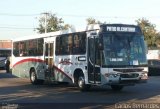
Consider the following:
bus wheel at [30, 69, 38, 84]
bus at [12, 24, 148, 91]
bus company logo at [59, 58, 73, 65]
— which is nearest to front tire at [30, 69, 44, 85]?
bus wheel at [30, 69, 38, 84]

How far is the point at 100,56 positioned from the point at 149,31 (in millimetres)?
52762

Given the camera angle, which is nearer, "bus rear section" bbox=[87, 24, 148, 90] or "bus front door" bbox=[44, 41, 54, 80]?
"bus rear section" bbox=[87, 24, 148, 90]

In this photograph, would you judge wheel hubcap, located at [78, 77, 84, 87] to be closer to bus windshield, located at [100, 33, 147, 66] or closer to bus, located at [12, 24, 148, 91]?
bus, located at [12, 24, 148, 91]

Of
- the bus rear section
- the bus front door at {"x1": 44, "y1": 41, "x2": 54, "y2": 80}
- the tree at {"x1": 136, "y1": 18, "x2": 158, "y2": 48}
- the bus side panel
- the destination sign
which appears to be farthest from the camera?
the tree at {"x1": 136, "y1": 18, "x2": 158, "y2": 48}

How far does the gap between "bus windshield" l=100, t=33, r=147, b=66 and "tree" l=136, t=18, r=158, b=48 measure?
50.2 m

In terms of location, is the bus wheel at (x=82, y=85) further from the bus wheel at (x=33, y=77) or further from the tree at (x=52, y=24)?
the tree at (x=52, y=24)

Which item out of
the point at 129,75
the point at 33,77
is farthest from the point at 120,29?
the point at 33,77

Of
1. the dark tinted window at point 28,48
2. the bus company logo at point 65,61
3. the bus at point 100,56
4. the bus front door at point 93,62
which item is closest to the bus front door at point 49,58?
the bus at point 100,56

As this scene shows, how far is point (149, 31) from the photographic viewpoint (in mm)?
72562

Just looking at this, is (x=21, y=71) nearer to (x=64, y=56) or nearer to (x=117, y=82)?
(x=64, y=56)

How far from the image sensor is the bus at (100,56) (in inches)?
816

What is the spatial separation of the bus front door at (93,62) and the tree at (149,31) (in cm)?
5043

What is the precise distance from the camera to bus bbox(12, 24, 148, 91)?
816 inches

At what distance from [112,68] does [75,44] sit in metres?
3.26
